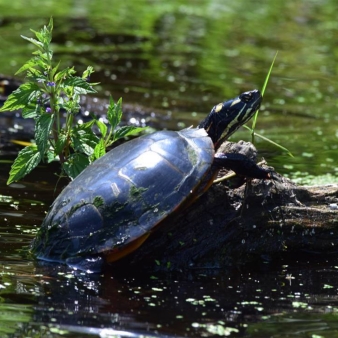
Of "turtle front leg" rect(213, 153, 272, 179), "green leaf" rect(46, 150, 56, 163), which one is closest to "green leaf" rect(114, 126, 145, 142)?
"green leaf" rect(46, 150, 56, 163)

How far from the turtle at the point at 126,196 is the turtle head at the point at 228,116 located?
50 centimetres

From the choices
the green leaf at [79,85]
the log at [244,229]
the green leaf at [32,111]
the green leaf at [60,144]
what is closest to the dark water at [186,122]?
the log at [244,229]

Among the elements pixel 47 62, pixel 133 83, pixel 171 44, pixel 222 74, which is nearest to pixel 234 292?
pixel 47 62

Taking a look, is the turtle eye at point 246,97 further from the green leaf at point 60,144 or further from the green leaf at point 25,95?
the green leaf at point 25,95

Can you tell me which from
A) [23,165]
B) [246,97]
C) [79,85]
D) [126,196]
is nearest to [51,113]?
[79,85]

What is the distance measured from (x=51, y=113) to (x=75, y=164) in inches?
11.6

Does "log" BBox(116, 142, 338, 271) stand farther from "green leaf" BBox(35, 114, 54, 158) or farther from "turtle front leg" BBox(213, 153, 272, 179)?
"green leaf" BBox(35, 114, 54, 158)

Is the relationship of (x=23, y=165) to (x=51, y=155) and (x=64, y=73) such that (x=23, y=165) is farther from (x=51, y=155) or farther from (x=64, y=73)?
(x=64, y=73)

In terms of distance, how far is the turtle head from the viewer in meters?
4.59

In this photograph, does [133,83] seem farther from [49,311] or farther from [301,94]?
[49,311]

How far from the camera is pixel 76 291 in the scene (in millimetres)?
3547

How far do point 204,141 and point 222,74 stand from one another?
239 inches

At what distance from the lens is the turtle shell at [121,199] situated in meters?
3.72

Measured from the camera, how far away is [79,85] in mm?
4316
